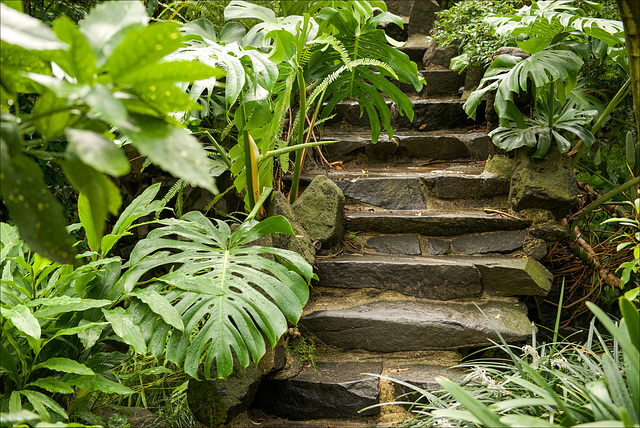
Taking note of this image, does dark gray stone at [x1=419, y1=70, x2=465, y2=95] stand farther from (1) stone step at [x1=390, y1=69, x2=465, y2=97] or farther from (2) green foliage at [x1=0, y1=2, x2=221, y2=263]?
(2) green foliage at [x1=0, y1=2, x2=221, y2=263]

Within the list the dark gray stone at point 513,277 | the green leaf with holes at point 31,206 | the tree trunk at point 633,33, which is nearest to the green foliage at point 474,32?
the dark gray stone at point 513,277

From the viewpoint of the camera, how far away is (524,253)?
7.30 feet

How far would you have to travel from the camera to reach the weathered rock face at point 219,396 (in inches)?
60.7

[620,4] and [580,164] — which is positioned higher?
[620,4]

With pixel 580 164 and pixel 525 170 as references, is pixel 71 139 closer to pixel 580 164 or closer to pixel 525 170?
pixel 525 170

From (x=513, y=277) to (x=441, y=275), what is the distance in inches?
12.2

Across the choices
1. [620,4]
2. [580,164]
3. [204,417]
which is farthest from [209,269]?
[580,164]

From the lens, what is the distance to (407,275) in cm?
211

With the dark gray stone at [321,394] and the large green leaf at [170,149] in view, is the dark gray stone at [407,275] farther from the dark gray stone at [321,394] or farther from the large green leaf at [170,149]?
the large green leaf at [170,149]

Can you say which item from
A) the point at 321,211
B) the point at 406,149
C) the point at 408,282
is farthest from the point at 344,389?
the point at 406,149

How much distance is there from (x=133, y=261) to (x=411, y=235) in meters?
1.49

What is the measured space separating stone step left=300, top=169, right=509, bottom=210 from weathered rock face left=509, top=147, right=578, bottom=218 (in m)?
0.19

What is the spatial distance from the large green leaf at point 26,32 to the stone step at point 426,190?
223 centimetres

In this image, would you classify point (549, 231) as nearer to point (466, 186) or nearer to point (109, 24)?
point (466, 186)
